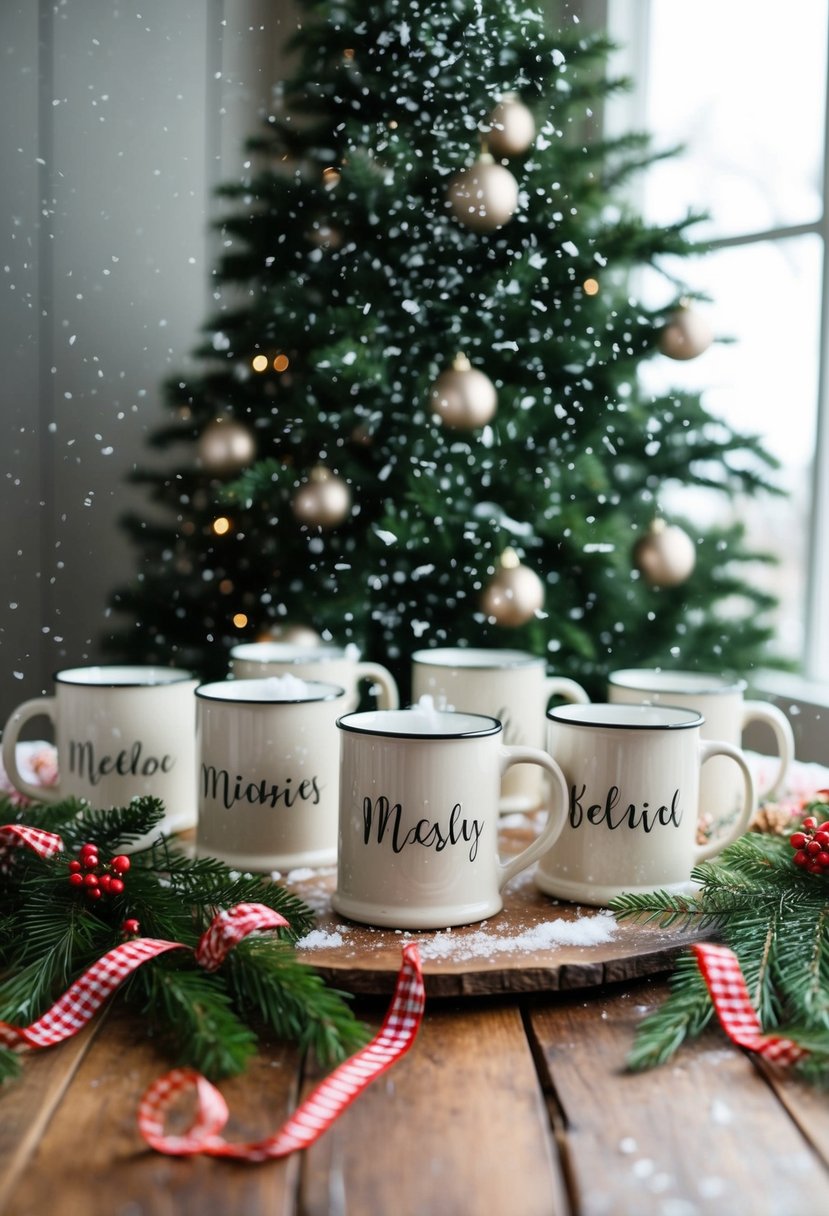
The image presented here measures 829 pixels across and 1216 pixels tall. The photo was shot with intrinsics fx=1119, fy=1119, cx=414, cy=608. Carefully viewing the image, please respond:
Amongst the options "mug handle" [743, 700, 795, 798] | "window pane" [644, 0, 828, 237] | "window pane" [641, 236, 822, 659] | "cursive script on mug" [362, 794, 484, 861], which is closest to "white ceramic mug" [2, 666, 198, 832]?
"cursive script on mug" [362, 794, 484, 861]

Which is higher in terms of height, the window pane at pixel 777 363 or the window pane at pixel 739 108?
the window pane at pixel 739 108

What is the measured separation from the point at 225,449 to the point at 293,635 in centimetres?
20

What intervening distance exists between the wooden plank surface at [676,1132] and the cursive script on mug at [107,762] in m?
0.39

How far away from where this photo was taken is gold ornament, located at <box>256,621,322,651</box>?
3.64 ft

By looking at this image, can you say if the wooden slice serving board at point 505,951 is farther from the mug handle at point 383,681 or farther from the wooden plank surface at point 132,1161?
the mug handle at point 383,681

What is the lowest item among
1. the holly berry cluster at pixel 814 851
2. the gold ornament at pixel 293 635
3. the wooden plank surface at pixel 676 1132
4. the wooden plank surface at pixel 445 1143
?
the wooden plank surface at pixel 445 1143

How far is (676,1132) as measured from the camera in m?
0.51

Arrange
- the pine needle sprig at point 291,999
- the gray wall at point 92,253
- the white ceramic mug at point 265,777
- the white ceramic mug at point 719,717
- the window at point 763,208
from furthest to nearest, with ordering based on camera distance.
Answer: the window at point 763,208, the gray wall at point 92,253, the white ceramic mug at point 719,717, the white ceramic mug at point 265,777, the pine needle sprig at point 291,999

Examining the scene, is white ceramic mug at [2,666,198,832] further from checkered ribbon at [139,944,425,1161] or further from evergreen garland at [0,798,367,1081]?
checkered ribbon at [139,944,425,1161]

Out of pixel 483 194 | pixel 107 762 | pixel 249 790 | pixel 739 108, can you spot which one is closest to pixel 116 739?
pixel 107 762

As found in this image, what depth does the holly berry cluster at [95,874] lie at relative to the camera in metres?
0.68

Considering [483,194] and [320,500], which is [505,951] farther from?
[483,194]

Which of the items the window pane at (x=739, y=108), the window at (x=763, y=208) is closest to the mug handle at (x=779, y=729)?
the window at (x=763, y=208)

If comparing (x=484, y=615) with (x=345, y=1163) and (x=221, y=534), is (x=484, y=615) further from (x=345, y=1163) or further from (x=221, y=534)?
(x=345, y=1163)
